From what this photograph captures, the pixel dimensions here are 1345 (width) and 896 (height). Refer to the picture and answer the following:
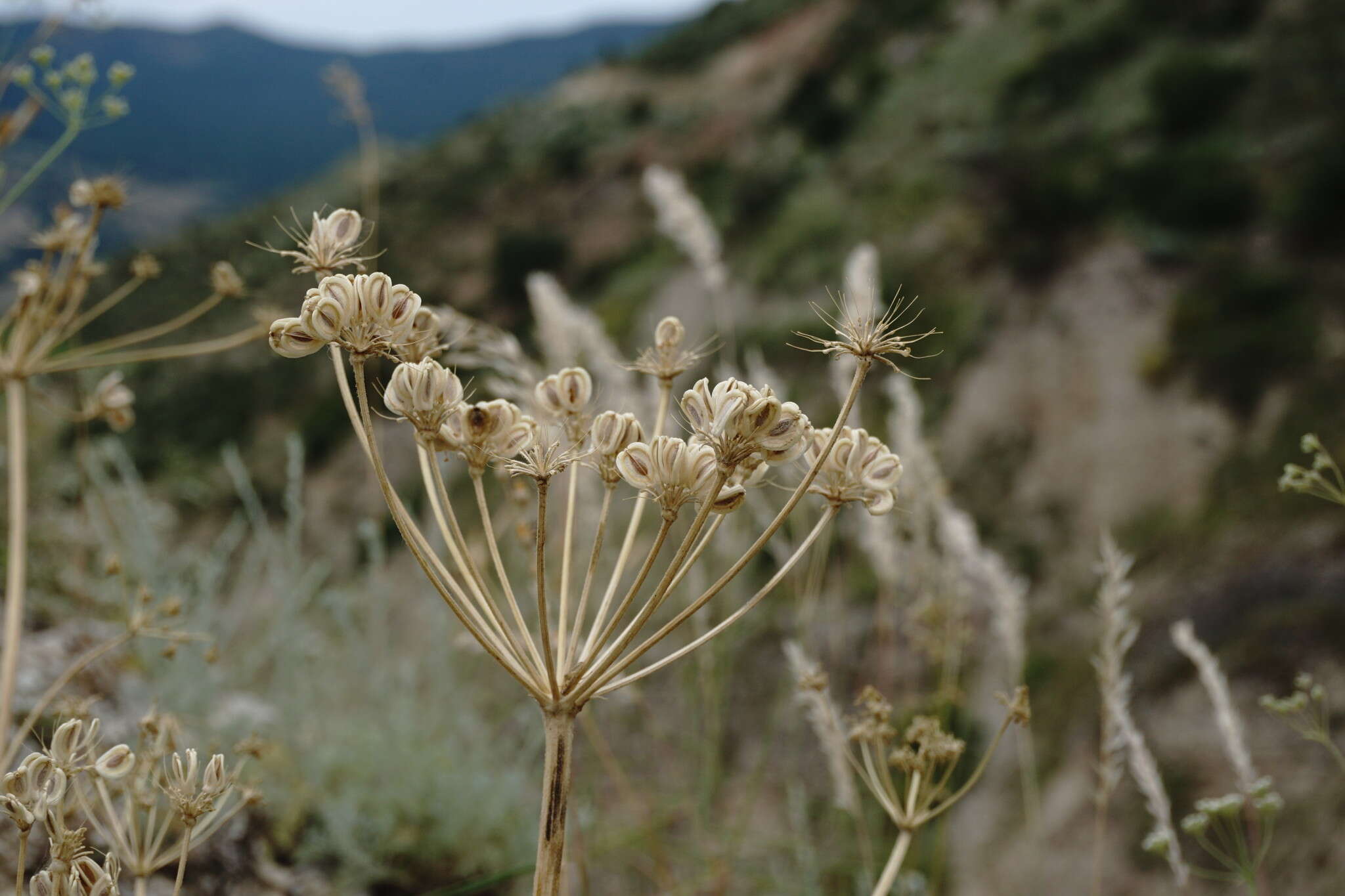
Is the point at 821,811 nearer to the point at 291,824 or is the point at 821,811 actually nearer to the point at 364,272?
the point at 291,824

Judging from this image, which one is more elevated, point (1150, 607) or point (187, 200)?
point (187, 200)

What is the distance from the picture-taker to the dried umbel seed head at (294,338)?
30.3 inches

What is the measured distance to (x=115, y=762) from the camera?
890mm

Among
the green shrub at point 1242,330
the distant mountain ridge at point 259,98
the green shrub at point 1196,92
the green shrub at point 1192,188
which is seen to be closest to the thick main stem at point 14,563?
the green shrub at point 1242,330

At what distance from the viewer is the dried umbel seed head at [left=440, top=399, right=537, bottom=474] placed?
0.78 meters

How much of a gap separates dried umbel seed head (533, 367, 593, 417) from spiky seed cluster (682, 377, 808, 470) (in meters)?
0.23

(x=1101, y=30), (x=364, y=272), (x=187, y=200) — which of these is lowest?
(x=364, y=272)

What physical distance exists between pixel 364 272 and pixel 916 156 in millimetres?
10748

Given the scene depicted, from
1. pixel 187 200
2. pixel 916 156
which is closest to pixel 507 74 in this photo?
pixel 187 200

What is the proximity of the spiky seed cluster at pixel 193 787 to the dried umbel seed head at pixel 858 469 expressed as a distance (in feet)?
2.11

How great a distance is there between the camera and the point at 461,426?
80 centimetres

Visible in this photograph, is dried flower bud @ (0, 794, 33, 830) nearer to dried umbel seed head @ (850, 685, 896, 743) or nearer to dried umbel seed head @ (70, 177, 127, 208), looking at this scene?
dried umbel seed head @ (850, 685, 896, 743)

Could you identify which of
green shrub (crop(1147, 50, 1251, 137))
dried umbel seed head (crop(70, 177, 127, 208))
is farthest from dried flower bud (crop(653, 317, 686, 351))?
green shrub (crop(1147, 50, 1251, 137))

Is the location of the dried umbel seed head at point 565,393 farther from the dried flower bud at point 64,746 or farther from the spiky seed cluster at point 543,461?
the dried flower bud at point 64,746
